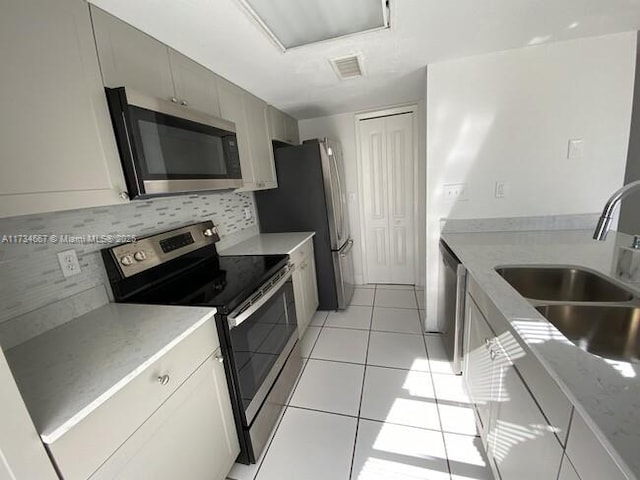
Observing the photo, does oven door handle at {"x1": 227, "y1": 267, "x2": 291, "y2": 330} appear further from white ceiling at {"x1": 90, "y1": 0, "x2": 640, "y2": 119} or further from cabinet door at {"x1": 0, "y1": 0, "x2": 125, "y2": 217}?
white ceiling at {"x1": 90, "y1": 0, "x2": 640, "y2": 119}

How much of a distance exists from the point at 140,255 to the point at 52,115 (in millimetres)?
722

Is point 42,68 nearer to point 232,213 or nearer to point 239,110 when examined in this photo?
point 239,110

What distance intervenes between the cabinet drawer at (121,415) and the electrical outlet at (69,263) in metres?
0.62

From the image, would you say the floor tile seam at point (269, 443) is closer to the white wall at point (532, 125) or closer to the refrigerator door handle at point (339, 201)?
the refrigerator door handle at point (339, 201)

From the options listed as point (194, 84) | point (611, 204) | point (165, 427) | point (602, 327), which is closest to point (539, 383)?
point (602, 327)

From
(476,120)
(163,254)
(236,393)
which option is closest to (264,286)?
(236,393)

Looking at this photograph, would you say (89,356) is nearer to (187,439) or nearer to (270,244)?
(187,439)

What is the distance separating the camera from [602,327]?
3.22 ft

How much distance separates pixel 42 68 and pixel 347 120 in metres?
2.59

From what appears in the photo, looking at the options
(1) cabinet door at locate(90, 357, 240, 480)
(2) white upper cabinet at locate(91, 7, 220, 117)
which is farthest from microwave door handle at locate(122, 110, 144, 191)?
(1) cabinet door at locate(90, 357, 240, 480)

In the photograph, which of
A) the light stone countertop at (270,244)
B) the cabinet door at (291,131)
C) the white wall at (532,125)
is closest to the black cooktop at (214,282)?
the light stone countertop at (270,244)

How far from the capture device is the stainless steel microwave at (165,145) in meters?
1.03

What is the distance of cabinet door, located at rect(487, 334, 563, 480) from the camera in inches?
28.7

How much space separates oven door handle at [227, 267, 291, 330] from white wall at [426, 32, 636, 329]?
1338 millimetres
